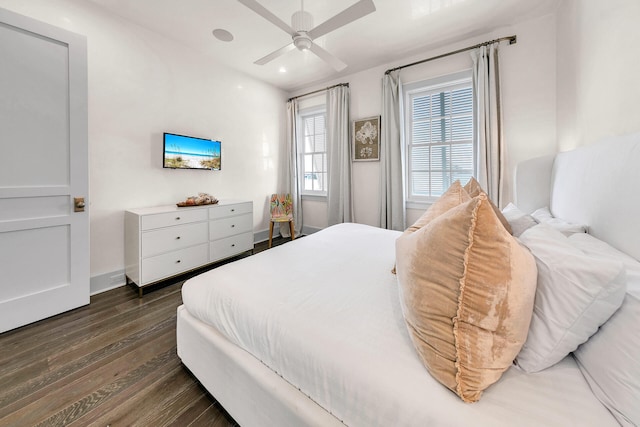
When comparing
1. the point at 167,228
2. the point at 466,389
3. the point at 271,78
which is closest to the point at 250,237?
the point at 167,228

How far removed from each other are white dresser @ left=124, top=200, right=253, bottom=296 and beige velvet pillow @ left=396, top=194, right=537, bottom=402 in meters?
2.68

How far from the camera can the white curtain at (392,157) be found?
3.35 m

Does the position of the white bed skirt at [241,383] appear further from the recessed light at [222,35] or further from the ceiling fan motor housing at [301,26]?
the recessed light at [222,35]

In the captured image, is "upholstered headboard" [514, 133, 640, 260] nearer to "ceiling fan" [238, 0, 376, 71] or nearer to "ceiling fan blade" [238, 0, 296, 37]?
"ceiling fan" [238, 0, 376, 71]

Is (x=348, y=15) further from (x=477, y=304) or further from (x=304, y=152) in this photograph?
(x=304, y=152)

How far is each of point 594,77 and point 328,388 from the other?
2.30 metres

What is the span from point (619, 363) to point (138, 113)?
3804 mm

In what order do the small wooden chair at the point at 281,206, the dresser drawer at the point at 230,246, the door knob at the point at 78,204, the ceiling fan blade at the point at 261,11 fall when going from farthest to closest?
1. the small wooden chair at the point at 281,206
2. the dresser drawer at the point at 230,246
3. the door knob at the point at 78,204
4. the ceiling fan blade at the point at 261,11

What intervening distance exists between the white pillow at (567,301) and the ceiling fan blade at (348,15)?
74.9 inches

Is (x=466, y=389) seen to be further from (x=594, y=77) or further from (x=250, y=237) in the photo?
(x=250, y=237)

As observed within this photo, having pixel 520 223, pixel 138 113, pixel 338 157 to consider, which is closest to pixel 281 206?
pixel 338 157

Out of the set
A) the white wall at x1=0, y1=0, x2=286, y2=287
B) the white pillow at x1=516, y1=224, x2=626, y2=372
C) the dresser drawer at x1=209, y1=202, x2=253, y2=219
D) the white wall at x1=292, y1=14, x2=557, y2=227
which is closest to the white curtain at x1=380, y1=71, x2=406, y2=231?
the white wall at x1=292, y1=14, x2=557, y2=227

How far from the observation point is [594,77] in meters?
1.49

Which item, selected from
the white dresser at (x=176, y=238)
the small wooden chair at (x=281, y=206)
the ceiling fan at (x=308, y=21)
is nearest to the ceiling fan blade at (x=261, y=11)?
the ceiling fan at (x=308, y=21)
